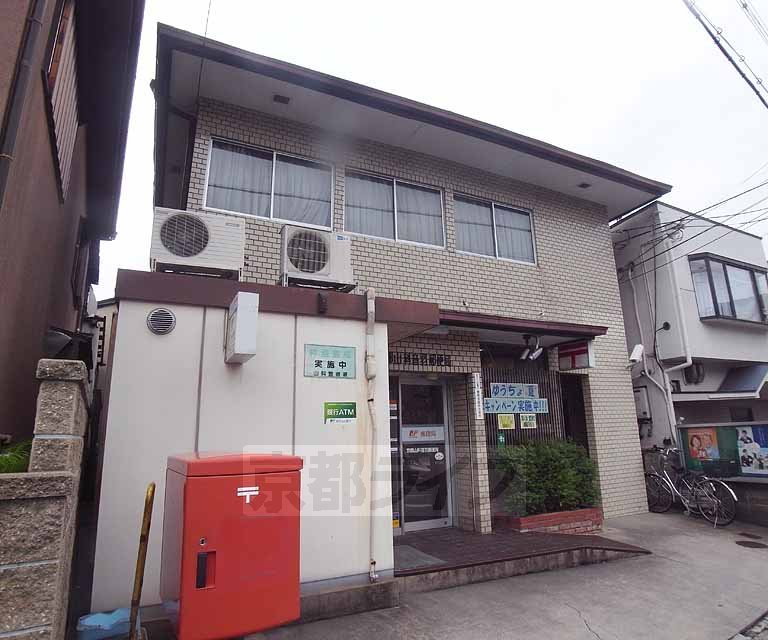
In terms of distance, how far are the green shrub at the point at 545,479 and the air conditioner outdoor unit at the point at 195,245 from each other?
5.29 meters

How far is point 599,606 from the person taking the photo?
4.77 meters

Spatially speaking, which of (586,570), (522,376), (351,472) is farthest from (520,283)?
(351,472)

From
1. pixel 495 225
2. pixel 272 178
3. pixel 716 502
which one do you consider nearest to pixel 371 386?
pixel 272 178

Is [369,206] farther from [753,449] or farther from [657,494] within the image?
[753,449]

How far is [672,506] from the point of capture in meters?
9.27

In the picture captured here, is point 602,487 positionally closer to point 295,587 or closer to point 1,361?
point 295,587

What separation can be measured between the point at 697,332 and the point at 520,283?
16.9ft

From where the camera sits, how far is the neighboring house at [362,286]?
13.5 feet

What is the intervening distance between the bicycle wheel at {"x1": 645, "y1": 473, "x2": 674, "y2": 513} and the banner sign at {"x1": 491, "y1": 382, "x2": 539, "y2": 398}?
3.26 meters

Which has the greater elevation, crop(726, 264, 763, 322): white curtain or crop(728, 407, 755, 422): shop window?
crop(726, 264, 763, 322): white curtain

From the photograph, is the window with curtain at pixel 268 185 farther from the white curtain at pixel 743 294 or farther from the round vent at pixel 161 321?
A: the white curtain at pixel 743 294

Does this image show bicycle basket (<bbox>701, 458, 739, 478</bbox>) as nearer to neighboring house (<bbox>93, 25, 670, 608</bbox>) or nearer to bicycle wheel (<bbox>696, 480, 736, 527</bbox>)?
bicycle wheel (<bbox>696, 480, 736, 527</bbox>)

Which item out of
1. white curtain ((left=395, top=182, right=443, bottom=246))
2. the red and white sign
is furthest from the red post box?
the red and white sign

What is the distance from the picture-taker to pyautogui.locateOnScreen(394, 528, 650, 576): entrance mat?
17.9ft
